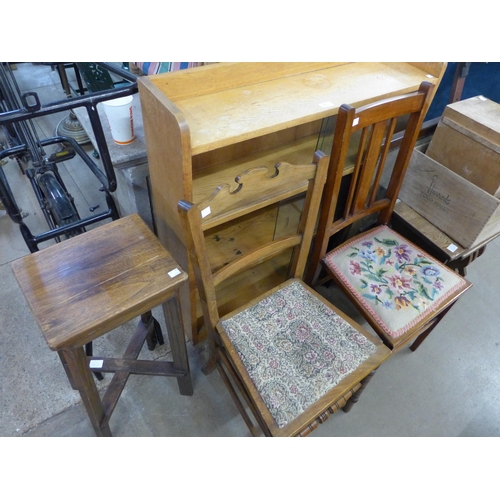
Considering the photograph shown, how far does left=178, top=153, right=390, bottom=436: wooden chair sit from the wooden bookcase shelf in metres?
0.13

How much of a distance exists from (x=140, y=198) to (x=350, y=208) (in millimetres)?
819

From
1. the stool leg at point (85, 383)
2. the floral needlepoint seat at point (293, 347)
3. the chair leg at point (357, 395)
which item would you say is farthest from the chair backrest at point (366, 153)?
the stool leg at point (85, 383)

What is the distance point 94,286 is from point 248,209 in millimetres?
523

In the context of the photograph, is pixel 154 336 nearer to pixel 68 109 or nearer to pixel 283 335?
pixel 283 335

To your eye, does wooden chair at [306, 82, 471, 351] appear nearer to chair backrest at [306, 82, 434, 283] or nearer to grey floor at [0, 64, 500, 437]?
chair backrest at [306, 82, 434, 283]

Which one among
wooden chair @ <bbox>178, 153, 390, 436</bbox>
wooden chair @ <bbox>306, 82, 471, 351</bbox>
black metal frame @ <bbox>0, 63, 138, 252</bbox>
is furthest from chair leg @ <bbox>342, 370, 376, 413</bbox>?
black metal frame @ <bbox>0, 63, 138, 252</bbox>

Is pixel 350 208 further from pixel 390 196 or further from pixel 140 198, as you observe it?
pixel 140 198

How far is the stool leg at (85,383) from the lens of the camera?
962 mm

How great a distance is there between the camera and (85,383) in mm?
1045

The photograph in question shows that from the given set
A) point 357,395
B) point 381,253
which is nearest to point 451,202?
point 381,253

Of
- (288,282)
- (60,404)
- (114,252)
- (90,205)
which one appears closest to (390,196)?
(288,282)

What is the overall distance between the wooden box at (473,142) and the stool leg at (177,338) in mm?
1253

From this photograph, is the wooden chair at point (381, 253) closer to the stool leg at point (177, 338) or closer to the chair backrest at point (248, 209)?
the chair backrest at point (248, 209)

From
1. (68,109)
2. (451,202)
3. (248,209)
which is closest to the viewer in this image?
(68,109)
